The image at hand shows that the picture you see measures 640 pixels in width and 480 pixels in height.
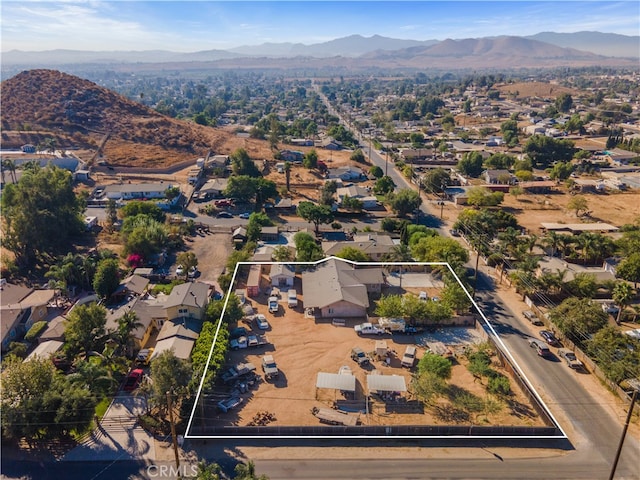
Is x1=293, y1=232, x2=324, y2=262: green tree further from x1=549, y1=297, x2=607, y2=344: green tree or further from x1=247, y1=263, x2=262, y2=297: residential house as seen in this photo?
x1=549, y1=297, x2=607, y2=344: green tree

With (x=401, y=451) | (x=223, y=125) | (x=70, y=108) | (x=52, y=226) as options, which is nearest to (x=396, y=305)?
(x=401, y=451)

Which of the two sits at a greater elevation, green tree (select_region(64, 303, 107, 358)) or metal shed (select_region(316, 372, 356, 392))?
green tree (select_region(64, 303, 107, 358))

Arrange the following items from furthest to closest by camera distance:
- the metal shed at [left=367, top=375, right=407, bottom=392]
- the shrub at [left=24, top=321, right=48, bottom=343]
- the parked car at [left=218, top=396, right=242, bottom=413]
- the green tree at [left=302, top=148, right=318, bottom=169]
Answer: the green tree at [left=302, top=148, right=318, bottom=169], the shrub at [left=24, top=321, right=48, bottom=343], the metal shed at [left=367, top=375, right=407, bottom=392], the parked car at [left=218, top=396, right=242, bottom=413]

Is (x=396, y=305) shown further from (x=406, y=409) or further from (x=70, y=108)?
(x=70, y=108)

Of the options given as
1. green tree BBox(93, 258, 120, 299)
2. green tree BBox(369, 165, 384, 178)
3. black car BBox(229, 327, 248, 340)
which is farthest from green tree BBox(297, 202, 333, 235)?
green tree BBox(369, 165, 384, 178)

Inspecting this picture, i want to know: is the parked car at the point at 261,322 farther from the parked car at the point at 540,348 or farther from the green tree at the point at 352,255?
the parked car at the point at 540,348

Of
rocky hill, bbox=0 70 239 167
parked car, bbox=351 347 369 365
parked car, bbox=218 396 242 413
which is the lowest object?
parked car, bbox=218 396 242 413
